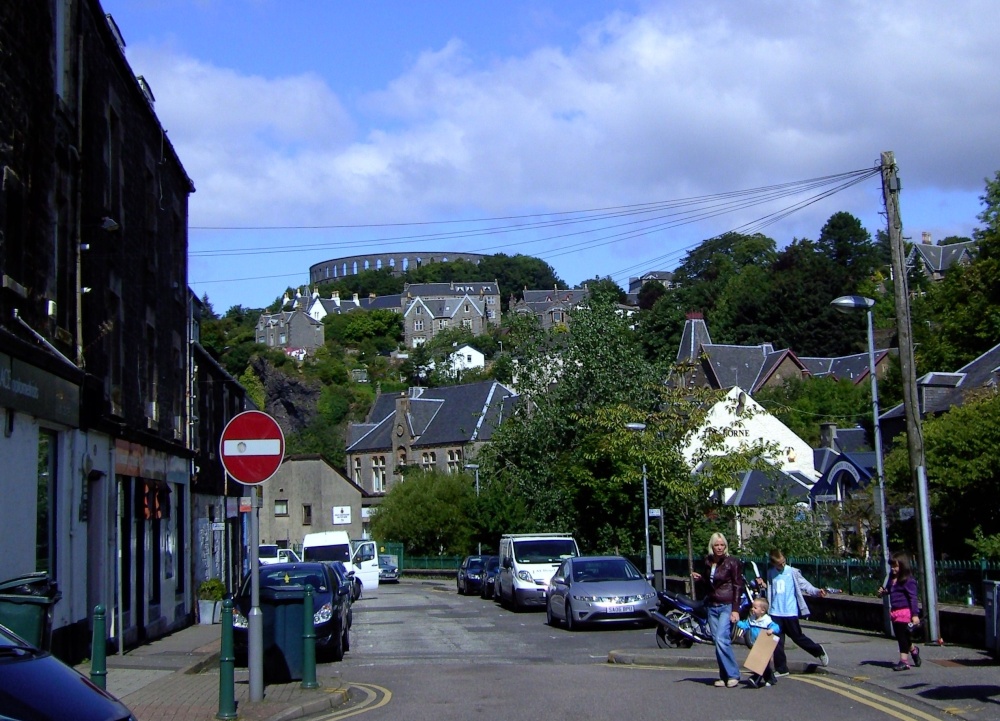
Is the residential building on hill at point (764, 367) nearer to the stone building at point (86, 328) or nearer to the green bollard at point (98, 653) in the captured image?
the stone building at point (86, 328)

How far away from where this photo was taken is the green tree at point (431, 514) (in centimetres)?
6209

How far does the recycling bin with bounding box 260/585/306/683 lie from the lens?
46.4ft

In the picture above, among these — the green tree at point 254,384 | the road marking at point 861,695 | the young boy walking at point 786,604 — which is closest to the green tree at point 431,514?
the road marking at point 861,695

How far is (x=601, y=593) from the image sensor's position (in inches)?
888

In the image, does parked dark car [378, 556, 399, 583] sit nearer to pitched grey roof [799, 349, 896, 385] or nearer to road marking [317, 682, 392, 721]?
pitched grey roof [799, 349, 896, 385]

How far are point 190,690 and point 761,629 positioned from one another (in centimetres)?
672

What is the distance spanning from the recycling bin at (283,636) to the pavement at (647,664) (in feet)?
0.96

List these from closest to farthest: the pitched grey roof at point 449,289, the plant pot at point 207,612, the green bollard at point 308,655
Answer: the green bollard at point 308,655 → the plant pot at point 207,612 → the pitched grey roof at point 449,289

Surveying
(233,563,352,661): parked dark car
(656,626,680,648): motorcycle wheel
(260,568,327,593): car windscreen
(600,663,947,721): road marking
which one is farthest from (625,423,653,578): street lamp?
(600,663,947,721): road marking

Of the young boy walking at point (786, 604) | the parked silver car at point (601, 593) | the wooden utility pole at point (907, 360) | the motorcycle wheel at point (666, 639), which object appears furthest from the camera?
the parked silver car at point (601, 593)

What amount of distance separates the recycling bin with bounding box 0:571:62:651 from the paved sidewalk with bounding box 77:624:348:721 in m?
1.95

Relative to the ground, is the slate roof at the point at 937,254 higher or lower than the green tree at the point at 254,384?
higher

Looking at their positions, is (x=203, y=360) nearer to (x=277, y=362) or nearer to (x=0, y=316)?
(x=0, y=316)

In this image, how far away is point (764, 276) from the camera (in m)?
103
